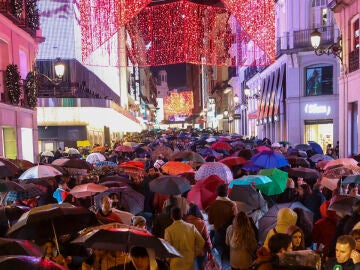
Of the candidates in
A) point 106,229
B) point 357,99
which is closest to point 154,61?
point 357,99

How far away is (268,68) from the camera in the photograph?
139 feet

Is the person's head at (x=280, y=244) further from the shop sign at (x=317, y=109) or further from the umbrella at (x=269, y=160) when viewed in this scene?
the shop sign at (x=317, y=109)

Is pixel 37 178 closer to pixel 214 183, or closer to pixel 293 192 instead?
pixel 214 183

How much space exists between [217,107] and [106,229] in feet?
308

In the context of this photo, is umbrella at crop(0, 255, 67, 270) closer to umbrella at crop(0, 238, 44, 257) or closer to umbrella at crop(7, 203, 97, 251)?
umbrella at crop(0, 238, 44, 257)

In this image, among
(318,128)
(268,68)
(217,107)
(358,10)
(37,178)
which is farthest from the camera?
(217,107)

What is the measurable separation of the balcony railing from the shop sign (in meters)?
12.7

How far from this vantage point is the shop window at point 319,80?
32.4 meters

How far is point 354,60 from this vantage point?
64.0 feet

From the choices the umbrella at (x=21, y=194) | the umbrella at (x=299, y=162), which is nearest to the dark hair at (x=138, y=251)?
the umbrella at (x=21, y=194)

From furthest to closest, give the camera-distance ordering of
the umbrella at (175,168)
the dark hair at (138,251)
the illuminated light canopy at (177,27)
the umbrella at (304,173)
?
the illuminated light canopy at (177,27)
the umbrella at (175,168)
the umbrella at (304,173)
the dark hair at (138,251)

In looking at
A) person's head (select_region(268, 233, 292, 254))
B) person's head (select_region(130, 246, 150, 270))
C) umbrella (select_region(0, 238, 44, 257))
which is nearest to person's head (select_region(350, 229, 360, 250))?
person's head (select_region(268, 233, 292, 254))

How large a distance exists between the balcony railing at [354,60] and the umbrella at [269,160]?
8.50 meters

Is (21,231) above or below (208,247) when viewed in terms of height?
above
